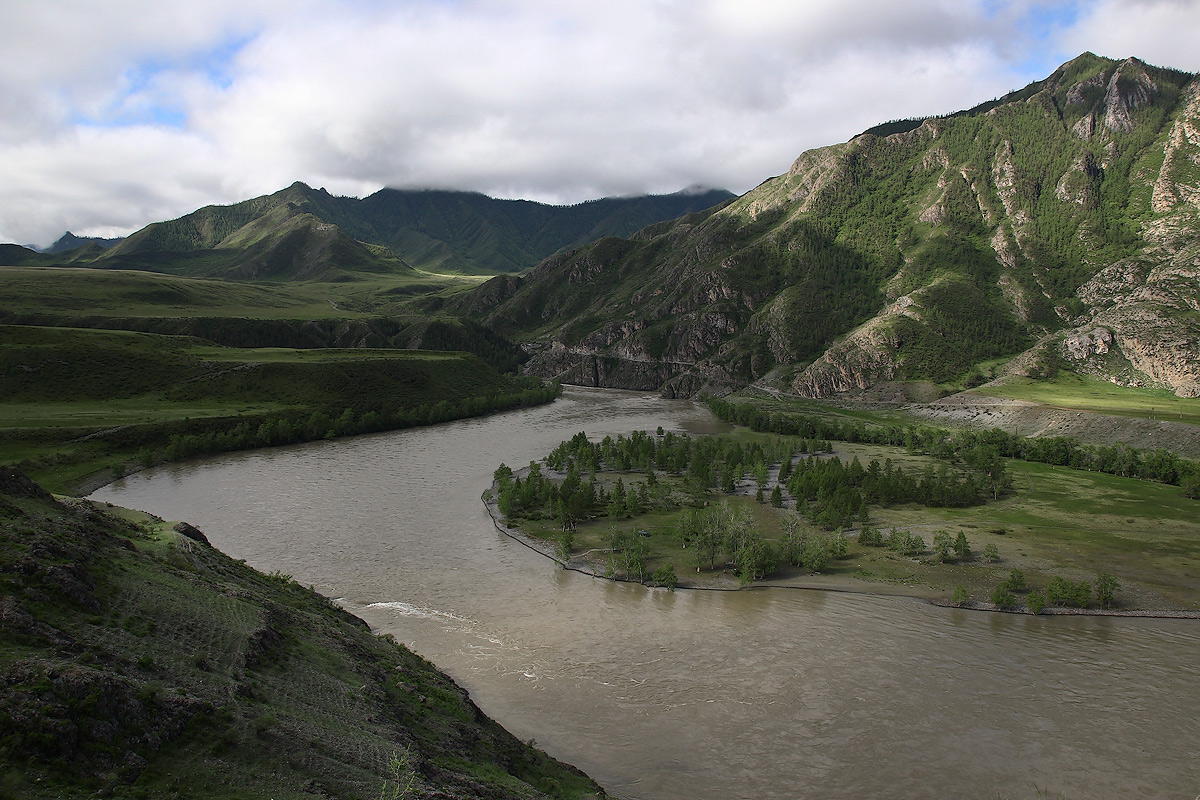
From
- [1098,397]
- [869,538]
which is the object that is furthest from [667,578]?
[1098,397]

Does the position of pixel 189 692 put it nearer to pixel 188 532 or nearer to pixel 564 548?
pixel 188 532

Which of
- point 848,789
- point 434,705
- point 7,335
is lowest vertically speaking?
point 848,789

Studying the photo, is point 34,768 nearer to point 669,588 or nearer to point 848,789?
point 848,789

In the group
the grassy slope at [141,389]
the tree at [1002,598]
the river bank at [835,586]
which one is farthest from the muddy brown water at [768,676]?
the grassy slope at [141,389]

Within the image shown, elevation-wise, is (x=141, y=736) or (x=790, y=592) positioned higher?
(x=141, y=736)

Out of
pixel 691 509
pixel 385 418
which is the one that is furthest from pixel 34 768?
pixel 385 418
